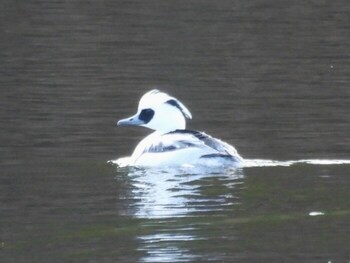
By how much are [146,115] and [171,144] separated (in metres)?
1.03

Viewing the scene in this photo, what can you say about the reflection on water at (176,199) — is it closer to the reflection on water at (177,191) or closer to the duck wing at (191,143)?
the reflection on water at (177,191)

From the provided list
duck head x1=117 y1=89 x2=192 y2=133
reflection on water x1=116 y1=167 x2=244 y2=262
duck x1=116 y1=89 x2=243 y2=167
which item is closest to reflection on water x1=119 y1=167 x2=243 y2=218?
reflection on water x1=116 y1=167 x2=244 y2=262

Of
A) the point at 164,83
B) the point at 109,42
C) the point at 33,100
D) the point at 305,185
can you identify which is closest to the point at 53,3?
the point at 109,42

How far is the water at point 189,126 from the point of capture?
10992mm

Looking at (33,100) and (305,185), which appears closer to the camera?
(305,185)

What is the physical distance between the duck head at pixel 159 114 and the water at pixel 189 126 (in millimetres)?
549

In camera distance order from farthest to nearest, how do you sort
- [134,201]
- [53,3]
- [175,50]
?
1. [53,3]
2. [175,50]
3. [134,201]

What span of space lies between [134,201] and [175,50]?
1160 cm

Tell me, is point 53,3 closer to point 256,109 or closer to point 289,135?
point 256,109

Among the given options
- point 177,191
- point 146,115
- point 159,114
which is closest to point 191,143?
point 159,114

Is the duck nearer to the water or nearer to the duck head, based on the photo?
Result: the duck head

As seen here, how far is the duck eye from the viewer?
51.5 ft

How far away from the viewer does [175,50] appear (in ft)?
78.8

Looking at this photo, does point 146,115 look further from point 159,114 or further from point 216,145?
point 216,145
